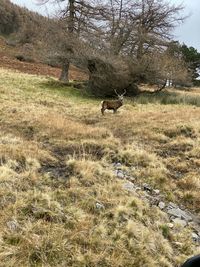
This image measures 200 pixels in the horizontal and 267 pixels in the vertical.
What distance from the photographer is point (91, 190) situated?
24.1 ft

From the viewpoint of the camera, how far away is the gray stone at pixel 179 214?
736 centimetres

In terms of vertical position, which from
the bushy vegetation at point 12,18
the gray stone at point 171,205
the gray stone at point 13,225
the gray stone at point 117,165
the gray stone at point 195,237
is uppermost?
the bushy vegetation at point 12,18

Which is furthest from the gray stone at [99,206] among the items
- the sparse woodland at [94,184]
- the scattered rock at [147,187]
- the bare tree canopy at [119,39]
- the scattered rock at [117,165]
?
the bare tree canopy at [119,39]

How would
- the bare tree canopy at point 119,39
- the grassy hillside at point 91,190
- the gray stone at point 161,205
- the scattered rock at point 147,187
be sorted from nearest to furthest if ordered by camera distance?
1. the grassy hillside at point 91,190
2. the gray stone at point 161,205
3. the scattered rock at point 147,187
4. the bare tree canopy at point 119,39

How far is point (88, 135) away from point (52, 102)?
283 inches

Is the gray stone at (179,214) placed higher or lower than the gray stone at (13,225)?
lower

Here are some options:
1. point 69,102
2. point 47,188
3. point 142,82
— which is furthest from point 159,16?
point 47,188

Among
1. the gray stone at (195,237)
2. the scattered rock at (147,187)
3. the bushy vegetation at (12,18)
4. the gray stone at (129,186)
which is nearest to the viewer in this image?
the gray stone at (195,237)

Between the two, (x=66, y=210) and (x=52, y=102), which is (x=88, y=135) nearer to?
(x=66, y=210)

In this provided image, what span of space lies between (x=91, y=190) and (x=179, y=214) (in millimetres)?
1491

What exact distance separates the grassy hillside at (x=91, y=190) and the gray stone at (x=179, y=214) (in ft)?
0.94

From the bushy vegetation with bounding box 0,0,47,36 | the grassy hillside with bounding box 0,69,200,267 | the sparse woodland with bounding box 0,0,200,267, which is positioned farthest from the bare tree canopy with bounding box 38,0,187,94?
the bushy vegetation with bounding box 0,0,47,36

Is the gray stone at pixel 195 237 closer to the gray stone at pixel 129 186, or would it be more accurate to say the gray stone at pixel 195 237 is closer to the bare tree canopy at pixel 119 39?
the gray stone at pixel 129 186

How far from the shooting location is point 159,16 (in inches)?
1168
